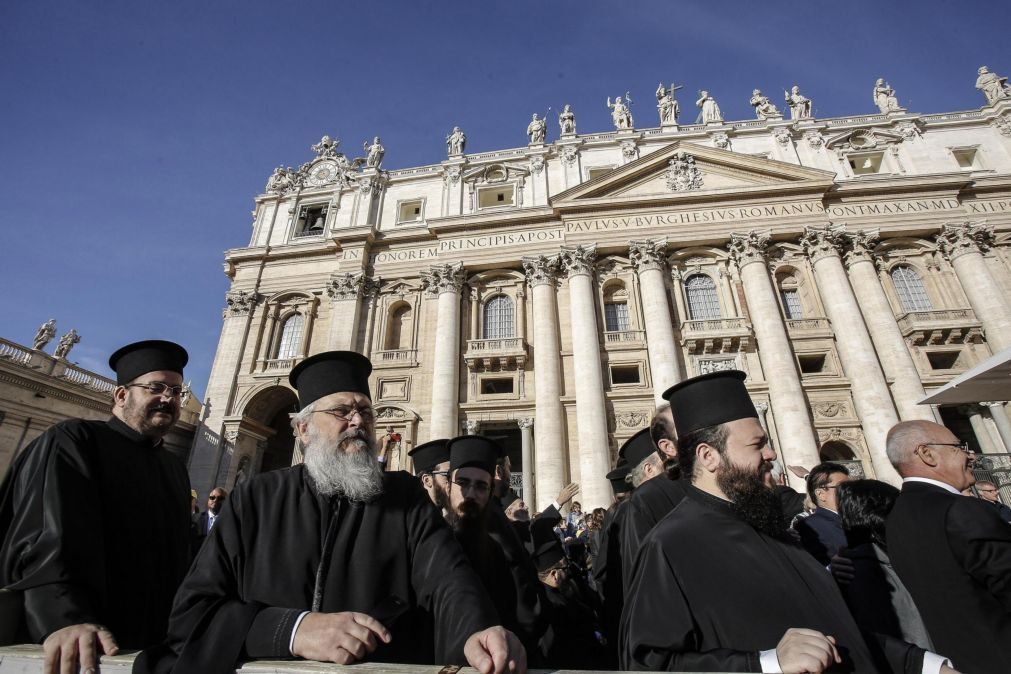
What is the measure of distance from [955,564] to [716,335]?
53.3ft

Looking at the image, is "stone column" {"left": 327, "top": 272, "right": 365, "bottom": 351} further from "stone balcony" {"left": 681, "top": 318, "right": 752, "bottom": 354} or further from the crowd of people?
the crowd of people

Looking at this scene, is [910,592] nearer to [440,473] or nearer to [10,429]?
[440,473]

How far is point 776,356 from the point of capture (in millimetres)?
16672

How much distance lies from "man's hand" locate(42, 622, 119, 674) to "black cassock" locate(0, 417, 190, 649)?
226 mm

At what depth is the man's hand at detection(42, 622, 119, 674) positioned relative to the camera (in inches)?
65.6

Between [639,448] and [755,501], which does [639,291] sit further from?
[755,501]

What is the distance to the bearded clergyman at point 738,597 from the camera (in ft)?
5.65

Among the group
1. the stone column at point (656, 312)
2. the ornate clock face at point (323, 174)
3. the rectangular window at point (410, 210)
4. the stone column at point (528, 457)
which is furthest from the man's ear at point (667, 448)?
the ornate clock face at point (323, 174)

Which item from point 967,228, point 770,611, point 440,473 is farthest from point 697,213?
point 770,611

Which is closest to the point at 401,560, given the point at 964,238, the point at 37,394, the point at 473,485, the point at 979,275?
the point at 473,485

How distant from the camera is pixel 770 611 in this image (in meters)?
1.88

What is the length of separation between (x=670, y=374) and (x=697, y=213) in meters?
7.72

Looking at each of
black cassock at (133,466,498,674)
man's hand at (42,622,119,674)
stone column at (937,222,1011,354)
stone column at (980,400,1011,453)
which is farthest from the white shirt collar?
stone column at (937,222,1011,354)

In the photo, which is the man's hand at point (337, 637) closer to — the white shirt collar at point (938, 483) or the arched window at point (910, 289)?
the white shirt collar at point (938, 483)
